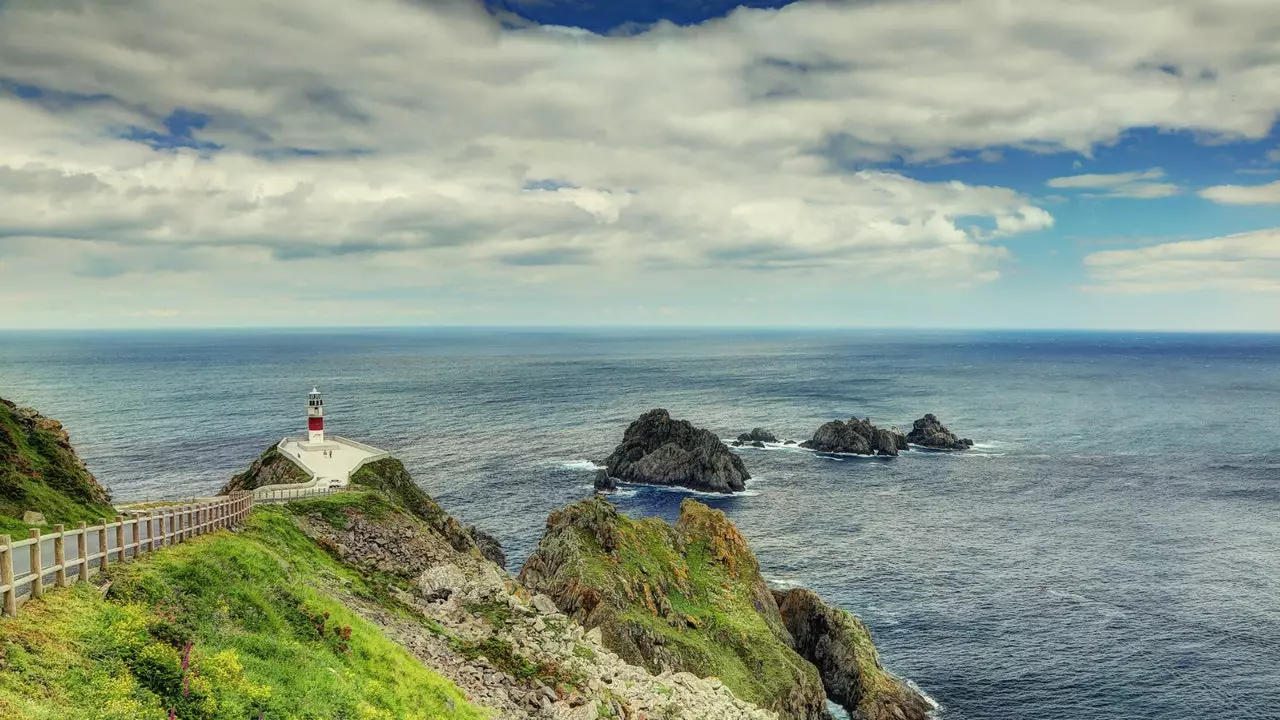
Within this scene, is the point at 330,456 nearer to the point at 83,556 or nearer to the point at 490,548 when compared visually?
the point at 490,548

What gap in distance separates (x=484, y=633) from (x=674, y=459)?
285ft

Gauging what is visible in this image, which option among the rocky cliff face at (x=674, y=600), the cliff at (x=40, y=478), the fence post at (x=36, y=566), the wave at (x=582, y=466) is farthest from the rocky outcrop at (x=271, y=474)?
the wave at (x=582, y=466)

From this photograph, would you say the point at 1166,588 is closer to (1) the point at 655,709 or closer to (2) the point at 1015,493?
(2) the point at 1015,493

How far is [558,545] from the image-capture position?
2240 inches

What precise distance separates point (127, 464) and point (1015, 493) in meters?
132

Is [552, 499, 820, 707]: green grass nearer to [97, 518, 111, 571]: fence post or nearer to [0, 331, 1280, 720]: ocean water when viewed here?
[0, 331, 1280, 720]: ocean water

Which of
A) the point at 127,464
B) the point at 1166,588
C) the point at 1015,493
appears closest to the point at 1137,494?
the point at 1015,493

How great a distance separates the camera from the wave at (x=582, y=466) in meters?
125

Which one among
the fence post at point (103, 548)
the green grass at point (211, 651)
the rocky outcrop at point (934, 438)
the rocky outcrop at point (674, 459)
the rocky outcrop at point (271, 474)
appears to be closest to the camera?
the green grass at point (211, 651)

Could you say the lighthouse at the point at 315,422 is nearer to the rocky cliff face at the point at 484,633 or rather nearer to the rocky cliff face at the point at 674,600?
the rocky cliff face at the point at 674,600

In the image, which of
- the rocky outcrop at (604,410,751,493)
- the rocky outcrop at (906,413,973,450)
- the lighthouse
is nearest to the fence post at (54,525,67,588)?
the lighthouse

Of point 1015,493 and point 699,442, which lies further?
point 699,442

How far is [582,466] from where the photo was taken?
127m

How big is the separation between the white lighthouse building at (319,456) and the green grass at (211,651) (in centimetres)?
2189
